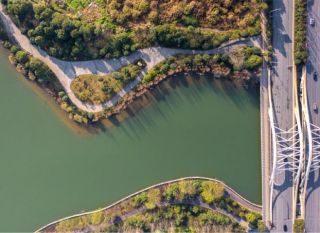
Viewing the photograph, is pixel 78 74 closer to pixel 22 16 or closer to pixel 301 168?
pixel 22 16

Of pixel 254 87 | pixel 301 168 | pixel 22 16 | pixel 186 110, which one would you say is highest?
pixel 22 16

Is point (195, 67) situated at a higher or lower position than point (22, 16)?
lower

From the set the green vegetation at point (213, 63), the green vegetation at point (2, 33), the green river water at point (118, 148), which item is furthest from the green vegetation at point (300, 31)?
the green vegetation at point (2, 33)

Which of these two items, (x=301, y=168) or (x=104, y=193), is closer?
(x=301, y=168)

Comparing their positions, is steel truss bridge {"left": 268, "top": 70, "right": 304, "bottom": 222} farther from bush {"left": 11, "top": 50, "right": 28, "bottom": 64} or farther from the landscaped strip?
bush {"left": 11, "top": 50, "right": 28, "bottom": 64}

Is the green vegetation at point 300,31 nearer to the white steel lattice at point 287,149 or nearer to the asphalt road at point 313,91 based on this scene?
the asphalt road at point 313,91

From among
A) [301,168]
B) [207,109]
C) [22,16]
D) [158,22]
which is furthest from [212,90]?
[22,16]
